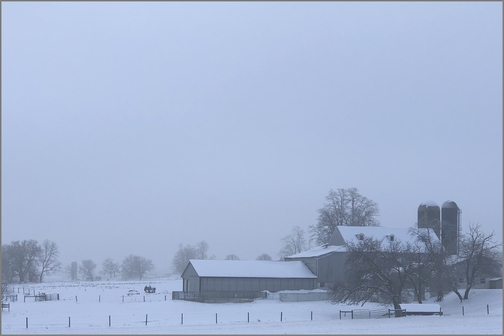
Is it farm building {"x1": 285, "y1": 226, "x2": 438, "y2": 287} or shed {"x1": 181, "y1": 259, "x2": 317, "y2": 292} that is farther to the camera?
farm building {"x1": 285, "y1": 226, "x2": 438, "y2": 287}

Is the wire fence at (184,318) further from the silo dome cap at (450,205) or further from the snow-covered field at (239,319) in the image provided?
the silo dome cap at (450,205)

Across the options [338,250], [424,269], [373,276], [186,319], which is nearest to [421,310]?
[373,276]

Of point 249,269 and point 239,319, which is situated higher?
point 249,269

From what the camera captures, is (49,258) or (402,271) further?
(49,258)

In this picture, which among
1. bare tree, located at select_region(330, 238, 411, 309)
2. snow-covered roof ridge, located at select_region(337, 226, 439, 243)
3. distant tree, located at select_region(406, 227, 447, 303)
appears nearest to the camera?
bare tree, located at select_region(330, 238, 411, 309)

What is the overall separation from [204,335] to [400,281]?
2942cm

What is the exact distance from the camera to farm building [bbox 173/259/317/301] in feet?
245

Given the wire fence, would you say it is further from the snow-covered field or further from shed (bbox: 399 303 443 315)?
shed (bbox: 399 303 443 315)

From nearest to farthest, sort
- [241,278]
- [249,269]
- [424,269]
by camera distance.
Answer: [424,269] → [241,278] → [249,269]

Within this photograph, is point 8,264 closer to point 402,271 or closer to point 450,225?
point 450,225

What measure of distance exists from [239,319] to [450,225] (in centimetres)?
4794

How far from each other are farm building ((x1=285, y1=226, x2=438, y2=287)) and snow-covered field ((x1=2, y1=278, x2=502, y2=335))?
1177 cm

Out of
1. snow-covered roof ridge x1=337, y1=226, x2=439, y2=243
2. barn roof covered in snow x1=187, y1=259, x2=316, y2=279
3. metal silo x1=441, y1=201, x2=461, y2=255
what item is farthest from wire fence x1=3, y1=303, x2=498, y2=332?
snow-covered roof ridge x1=337, y1=226, x2=439, y2=243

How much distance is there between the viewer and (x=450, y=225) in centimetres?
8919
